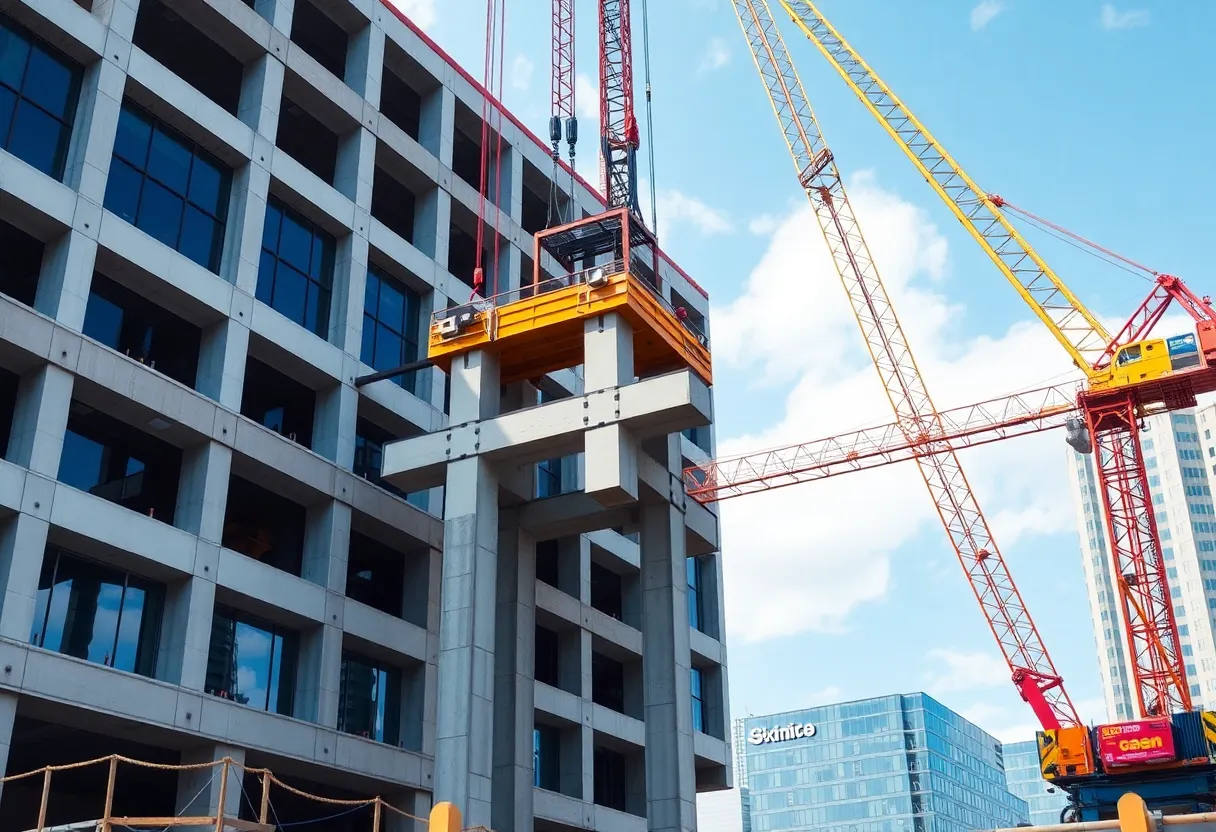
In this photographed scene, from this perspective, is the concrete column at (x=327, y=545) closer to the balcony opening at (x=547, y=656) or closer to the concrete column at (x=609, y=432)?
the concrete column at (x=609, y=432)

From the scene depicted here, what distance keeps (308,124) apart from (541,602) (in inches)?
890

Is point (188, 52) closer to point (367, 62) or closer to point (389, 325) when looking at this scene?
point (367, 62)

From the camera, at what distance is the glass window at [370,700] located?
45581 mm

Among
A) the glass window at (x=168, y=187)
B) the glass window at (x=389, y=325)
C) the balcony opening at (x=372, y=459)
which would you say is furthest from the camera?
the glass window at (x=389, y=325)

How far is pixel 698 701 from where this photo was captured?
69688 millimetres

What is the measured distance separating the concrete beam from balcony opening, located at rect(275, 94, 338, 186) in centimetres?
1512

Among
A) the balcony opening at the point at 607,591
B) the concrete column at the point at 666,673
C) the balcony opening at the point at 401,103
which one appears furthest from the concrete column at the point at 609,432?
the balcony opening at the point at 607,591

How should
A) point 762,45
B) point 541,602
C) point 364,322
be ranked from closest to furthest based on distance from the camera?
point 364,322 → point 541,602 → point 762,45

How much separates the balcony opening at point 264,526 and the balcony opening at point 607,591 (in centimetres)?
2235

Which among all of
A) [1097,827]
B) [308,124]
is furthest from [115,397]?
[1097,827]

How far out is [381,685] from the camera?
47.4 meters

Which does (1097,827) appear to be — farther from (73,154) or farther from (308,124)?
(308,124)

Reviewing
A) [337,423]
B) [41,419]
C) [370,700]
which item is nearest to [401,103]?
[337,423]

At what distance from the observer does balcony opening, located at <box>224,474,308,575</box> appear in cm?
4597
